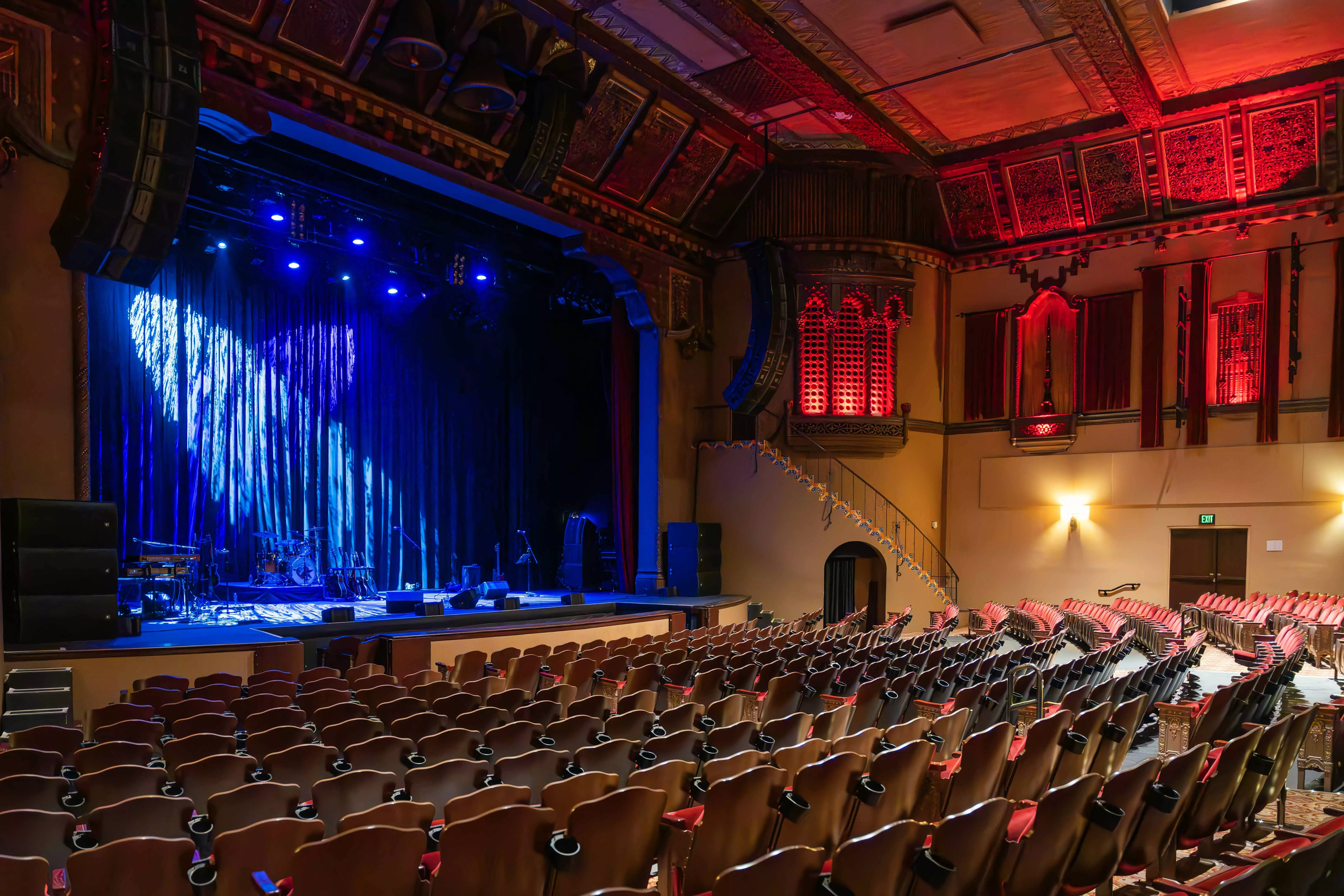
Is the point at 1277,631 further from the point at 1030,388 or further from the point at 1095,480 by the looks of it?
the point at 1030,388

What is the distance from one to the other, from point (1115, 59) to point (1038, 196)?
414 cm

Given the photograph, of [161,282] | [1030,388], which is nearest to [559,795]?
[161,282]

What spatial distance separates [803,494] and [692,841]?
11.8 meters

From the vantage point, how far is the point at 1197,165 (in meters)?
14.0

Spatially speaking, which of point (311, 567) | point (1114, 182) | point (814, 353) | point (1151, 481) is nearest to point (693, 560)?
point (814, 353)

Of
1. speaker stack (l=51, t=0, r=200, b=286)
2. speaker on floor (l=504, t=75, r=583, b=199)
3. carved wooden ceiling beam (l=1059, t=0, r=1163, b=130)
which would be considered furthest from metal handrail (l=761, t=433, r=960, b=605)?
speaker stack (l=51, t=0, r=200, b=286)

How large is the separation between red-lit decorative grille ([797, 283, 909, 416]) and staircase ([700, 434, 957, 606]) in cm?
86

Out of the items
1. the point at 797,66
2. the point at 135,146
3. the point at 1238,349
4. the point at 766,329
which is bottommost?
the point at 1238,349

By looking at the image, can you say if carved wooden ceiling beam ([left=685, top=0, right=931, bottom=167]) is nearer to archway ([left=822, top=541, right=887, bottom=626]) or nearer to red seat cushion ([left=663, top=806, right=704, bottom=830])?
archway ([left=822, top=541, right=887, bottom=626])

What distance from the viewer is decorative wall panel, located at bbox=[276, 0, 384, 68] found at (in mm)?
9305

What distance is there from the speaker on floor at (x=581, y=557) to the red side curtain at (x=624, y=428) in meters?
0.38

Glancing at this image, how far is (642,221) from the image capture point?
14250mm

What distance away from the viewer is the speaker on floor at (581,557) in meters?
15.0

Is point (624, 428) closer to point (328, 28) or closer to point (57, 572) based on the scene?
point (328, 28)
